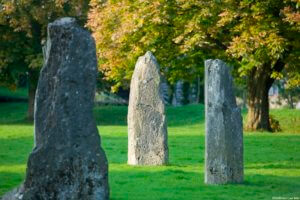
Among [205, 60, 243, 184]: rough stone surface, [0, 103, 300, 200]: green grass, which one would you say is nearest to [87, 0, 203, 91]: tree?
[0, 103, 300, 200]: green grass

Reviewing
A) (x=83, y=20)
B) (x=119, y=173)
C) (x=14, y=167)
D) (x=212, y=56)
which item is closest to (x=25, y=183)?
(x=119, y=173)

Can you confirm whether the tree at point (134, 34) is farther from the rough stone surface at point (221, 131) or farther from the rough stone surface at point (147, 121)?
the rough stone surface at point (221, 131)

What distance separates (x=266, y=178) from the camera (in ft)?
61.0

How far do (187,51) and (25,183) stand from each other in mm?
24110

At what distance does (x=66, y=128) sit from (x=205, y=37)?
23802mm

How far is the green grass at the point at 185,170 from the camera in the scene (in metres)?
16.0

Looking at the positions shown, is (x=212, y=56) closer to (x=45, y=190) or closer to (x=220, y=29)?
(x=220, y=29)

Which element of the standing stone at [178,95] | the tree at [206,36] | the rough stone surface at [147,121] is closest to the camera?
the rough stone surface at [147,121]

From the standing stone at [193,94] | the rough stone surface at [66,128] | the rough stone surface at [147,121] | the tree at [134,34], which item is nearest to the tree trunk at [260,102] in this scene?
the tree at [134,34]

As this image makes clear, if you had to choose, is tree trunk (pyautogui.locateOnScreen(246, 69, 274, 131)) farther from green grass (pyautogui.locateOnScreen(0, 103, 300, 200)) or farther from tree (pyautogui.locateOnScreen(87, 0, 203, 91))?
green grass (pyautogui.locateOnScreen(0, 103, 300, 200))

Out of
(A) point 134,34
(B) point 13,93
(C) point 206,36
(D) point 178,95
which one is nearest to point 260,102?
(C) point 206,36

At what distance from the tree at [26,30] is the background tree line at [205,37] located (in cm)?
735

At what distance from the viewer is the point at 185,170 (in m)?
20.2

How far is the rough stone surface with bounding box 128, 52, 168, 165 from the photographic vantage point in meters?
21.1
